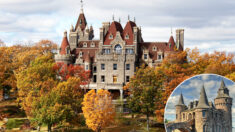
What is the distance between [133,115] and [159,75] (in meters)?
8.61

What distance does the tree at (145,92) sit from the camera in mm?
42938

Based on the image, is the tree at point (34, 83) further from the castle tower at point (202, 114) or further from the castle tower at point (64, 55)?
the castle tower at point (202, 114)

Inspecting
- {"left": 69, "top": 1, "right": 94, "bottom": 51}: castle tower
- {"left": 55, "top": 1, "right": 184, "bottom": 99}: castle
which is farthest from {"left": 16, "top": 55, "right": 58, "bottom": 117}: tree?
{"left": 69, "top": 1, "right": 94, "bottom": 51}: castle tower

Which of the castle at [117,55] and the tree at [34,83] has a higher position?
the castle at [117,55]

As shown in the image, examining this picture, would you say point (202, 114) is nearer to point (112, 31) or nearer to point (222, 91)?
point (222, 91)

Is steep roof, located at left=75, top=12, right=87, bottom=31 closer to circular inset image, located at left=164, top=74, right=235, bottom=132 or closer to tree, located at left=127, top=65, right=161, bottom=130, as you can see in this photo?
tree, located at left=127, top=65, right=161, bottom=130

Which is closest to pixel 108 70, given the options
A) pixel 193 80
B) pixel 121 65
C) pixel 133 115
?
pixel 121 65

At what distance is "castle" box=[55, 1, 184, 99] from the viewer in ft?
186

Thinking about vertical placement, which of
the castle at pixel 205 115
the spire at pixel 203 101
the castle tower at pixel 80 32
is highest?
the castle tower at pixel 80 32

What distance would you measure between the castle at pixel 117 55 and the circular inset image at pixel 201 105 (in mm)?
36560

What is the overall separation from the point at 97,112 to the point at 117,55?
1893 cm

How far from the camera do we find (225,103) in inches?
696

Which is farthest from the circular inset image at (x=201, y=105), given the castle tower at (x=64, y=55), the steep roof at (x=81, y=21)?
the steep roof at (x=81, y=21)

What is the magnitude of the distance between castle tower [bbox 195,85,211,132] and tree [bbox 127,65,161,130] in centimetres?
2439
